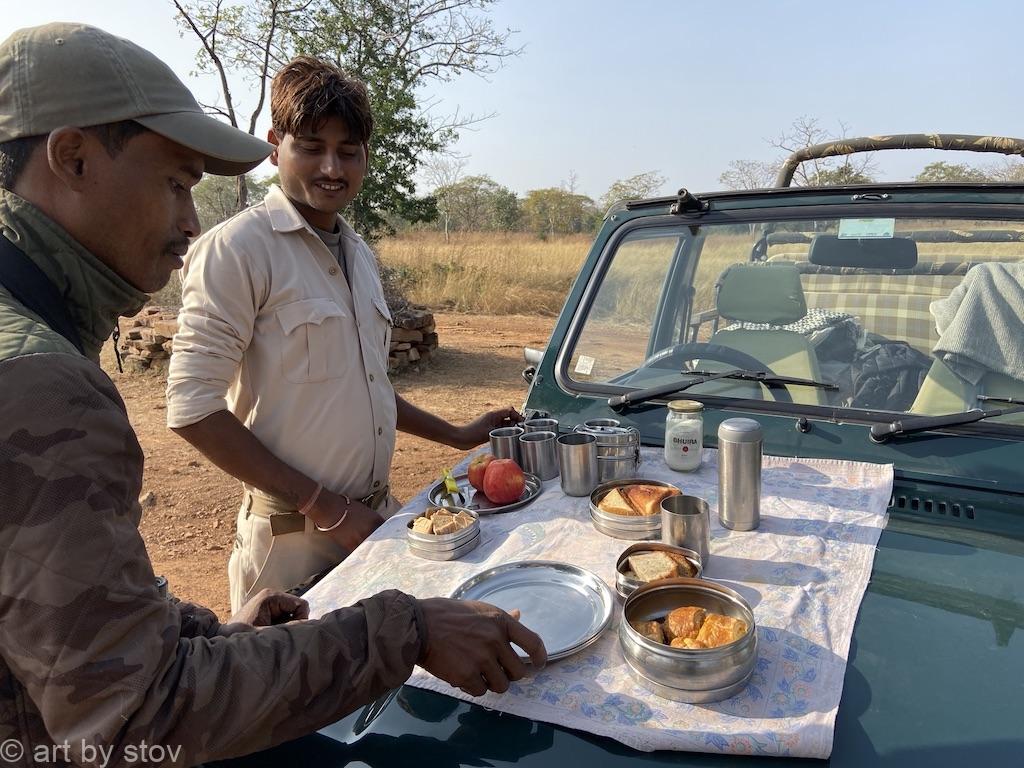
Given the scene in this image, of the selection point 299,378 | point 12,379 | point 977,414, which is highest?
point 12,379

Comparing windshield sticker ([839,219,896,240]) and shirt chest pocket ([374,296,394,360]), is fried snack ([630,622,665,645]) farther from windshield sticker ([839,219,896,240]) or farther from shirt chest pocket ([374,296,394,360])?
windshield sticker ([839,219,896,240])

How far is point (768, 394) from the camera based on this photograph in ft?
6.64

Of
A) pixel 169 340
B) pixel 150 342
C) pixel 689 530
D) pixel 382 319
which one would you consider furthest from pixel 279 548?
pixel 150 342

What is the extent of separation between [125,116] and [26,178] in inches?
6.1

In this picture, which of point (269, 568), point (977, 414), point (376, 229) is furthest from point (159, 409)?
point (977, 414)

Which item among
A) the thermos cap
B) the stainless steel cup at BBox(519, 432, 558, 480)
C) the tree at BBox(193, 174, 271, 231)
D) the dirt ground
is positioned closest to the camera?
the thermos cap

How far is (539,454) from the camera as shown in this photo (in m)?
1.97

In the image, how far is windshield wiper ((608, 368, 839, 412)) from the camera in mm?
1990

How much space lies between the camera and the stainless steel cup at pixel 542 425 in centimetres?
207

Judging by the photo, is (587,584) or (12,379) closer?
(12,379)

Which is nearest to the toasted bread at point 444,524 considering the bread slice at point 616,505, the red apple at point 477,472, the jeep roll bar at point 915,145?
the red apple at point 477,472

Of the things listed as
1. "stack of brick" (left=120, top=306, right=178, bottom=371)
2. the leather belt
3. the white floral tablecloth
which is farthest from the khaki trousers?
"stack of brick" (left=120, top=306, right=178, bottom=371)

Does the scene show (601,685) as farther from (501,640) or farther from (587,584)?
(587,584)

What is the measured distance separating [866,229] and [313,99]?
1.68 metres
